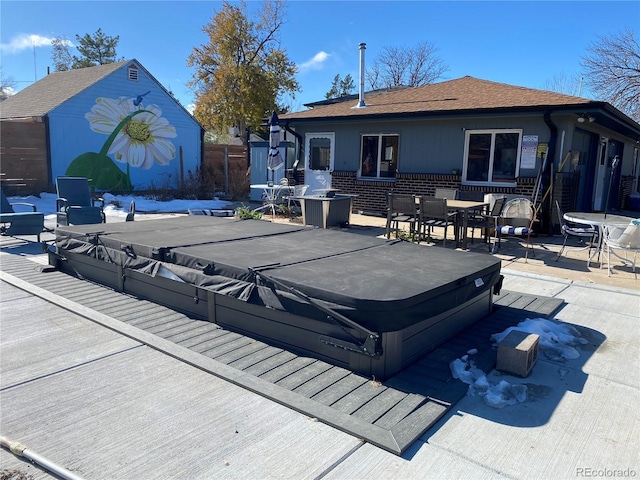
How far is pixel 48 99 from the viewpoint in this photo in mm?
16141

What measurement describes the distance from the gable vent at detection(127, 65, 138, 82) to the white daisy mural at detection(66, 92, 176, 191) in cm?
67

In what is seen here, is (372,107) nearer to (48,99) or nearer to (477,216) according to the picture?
(477,216)

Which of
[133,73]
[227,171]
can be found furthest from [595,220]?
[133,73]

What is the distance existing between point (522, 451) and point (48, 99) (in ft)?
60.9

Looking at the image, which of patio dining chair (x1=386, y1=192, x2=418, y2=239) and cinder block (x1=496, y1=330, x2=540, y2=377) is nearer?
cinder block (x1=496, y1=330, x2=540, y2=377)

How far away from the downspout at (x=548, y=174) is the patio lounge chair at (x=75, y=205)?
8212 mm

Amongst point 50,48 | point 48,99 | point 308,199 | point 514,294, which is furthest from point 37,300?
point 50,48

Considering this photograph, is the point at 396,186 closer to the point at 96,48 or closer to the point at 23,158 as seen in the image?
the point at 23,158

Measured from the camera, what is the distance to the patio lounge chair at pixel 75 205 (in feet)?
25.1

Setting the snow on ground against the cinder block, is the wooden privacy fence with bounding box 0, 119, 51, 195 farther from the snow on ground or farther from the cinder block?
the cinder block

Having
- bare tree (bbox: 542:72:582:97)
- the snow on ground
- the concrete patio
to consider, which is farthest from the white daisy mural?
bare tree (bbox: 542:72:582:97)

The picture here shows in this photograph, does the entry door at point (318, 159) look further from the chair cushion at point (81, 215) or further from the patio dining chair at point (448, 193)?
the chair cushion at point (81, 215)

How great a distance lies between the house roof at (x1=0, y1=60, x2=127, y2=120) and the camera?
15.5m

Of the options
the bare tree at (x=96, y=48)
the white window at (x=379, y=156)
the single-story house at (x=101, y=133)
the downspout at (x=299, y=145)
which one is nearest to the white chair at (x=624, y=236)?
the white window at (x=379, y=156)
